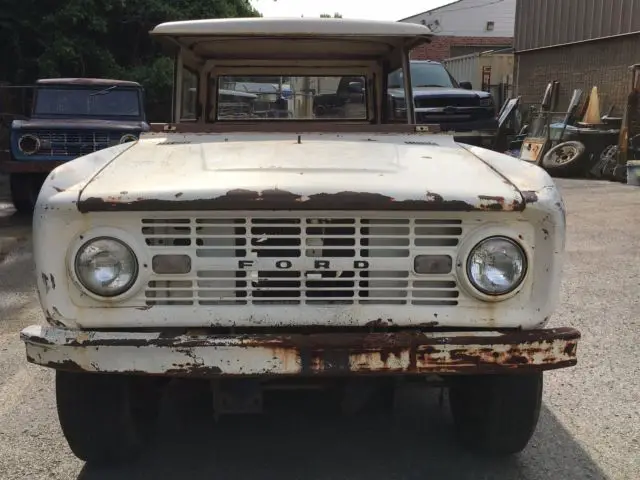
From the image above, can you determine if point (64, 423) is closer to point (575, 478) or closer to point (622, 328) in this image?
point (575, 478)

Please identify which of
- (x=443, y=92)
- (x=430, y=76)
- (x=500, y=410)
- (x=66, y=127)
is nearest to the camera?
(x=500, y=410)

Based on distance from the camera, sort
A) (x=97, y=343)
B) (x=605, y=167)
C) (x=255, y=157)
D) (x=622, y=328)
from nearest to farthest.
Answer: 1. (x=97, y=343)
2. (x=255, y=157)
3. (x=622, y=328)
4. (x=605, y=167)

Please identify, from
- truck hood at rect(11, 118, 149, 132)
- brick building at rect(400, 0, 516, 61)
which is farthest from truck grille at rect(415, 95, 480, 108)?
brick building at rect(400, 0, 516, 61)

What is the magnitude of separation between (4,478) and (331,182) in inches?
72.5

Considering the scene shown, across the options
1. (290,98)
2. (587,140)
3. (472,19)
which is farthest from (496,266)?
(472,19)

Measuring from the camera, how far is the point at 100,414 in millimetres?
2941

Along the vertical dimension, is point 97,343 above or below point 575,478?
above

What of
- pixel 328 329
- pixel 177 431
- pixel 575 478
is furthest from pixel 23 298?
pixel 575 478

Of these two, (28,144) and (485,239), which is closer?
(485,239)

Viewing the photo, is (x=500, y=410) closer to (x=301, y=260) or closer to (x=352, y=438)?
(x=352, y=438)

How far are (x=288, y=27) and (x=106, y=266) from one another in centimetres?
193

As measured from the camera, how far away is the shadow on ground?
3.11 m

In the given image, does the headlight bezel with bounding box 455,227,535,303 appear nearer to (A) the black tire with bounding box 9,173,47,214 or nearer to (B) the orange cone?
(A) the black tire with bounding box 9,173,47,214

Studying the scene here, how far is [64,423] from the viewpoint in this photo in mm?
2951
